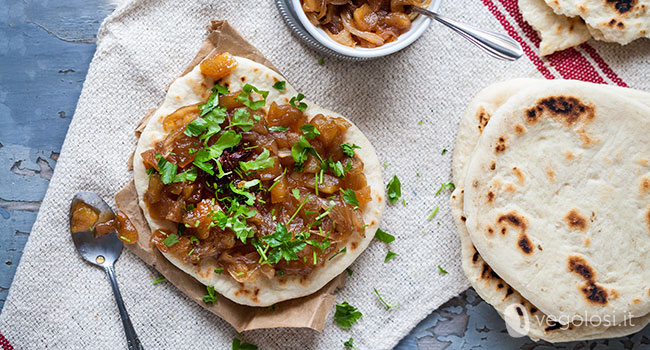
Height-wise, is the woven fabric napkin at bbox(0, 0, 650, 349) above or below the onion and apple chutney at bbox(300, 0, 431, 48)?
below

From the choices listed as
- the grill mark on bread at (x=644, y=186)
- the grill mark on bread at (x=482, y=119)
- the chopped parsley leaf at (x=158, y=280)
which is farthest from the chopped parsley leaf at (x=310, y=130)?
the grill mark on bread at (x=644, y=186)

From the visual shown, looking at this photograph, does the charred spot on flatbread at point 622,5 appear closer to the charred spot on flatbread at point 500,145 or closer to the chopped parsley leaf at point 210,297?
the charred spot on flatbread at point 500,145

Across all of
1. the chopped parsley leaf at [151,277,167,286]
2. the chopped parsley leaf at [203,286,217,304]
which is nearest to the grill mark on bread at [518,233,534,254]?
the chopped parsley leaf at [203,286,217,304]

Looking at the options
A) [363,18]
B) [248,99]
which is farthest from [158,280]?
[363,18]

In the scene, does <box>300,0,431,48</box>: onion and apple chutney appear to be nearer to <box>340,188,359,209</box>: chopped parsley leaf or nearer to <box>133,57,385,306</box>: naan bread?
<box>133,57,385,306</box>: naan bread

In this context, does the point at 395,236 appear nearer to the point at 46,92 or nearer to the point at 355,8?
the point at 355,8

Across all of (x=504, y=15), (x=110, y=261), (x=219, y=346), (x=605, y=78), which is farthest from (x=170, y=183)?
(x=605, y=78)

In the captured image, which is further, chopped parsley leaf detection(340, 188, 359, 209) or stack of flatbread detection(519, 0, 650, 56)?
stack of flatbread detection(519, 0, 650, 56)
